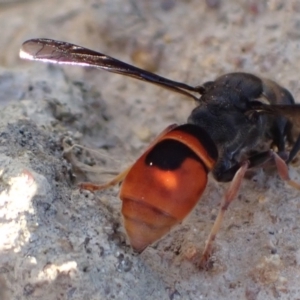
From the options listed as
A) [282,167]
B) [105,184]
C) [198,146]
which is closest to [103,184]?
[105,184]

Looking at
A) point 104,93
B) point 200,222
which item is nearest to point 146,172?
point 200,222

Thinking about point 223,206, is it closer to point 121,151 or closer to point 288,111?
point 288,111

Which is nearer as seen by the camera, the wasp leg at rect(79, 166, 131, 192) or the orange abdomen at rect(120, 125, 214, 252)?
the orange abdomen at rect(120, 125, 214, 252)

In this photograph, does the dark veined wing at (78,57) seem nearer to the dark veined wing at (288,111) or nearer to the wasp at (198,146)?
the wasp at (198,146)

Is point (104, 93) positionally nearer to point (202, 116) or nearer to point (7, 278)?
point (202, 116)

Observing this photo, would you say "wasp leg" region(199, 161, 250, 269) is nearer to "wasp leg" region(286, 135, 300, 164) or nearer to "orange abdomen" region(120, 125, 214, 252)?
"orange abdomen" region(120, 125, 214, 252)

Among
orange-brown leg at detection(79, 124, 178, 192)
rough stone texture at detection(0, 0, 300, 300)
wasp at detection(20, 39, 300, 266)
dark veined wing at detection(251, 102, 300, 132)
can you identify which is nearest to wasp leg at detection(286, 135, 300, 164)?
wasp at detection(20, 39, 300, 266)

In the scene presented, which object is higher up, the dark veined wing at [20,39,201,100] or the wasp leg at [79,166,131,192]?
the dark veined wing at [20,39,201,100]
